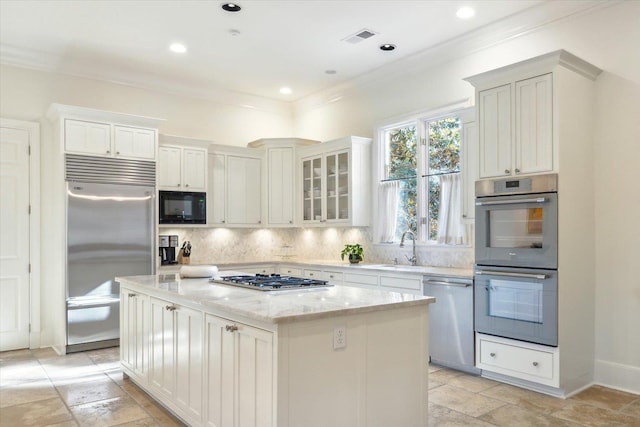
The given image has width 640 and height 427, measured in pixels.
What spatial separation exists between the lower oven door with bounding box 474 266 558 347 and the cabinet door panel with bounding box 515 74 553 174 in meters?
A: 0.87

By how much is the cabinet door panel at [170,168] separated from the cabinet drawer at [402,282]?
2.92 meters

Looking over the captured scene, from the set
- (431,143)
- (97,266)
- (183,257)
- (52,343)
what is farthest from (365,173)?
(52,343)

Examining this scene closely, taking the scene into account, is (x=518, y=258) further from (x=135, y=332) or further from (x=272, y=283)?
(x=135, y=332)

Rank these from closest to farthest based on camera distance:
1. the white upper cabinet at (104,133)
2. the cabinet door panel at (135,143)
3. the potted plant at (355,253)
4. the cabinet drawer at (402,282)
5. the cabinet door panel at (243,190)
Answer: the cabinet drawer at (402,282) → the white upper cabinet at (104,133) → the cabinet door panel at (135,143) → the potted plant at (355,253) → the cabinet door panel at (243,190)

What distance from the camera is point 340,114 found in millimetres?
6684

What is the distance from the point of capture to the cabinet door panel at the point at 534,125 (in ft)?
12.2

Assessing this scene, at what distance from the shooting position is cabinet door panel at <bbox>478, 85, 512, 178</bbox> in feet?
13.0

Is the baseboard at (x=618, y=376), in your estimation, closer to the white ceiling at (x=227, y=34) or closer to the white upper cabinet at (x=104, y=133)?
the white ceiling at (x=227, y=34)

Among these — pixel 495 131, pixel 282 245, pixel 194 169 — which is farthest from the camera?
pixel 282 245

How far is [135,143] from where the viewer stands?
18.0 feet

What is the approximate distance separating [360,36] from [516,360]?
11.4 feet

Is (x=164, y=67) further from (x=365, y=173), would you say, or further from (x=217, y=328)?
(x=217, y=328)

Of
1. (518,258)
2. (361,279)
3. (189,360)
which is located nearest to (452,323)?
(518,258)

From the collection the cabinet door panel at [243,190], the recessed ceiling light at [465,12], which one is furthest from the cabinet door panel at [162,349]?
the recessed ceiling light at [465,12]
